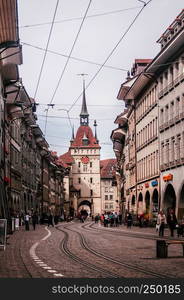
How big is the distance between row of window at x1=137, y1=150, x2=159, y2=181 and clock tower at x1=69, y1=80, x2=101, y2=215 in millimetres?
118116

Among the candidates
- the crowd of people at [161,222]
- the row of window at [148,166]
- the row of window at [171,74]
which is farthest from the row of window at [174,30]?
the crowd of people at [161,222]

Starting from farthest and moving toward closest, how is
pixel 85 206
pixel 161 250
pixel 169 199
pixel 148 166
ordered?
pixel 85 206 < pixel 148 166 < pixel 169 199 < pixel 161 250

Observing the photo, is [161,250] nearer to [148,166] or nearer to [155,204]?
[155,204]

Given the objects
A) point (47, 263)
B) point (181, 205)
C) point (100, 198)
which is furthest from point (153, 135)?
point (100, 198)

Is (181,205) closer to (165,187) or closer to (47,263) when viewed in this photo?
(165,187)

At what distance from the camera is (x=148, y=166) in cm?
6206

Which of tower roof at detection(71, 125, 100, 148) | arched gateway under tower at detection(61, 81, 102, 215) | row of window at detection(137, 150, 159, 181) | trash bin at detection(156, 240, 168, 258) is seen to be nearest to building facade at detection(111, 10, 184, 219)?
row of window at detection(137, 150, 159, 181)

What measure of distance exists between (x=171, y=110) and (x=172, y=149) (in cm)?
291

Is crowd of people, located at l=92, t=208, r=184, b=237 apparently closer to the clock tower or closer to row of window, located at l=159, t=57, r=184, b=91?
row of window, located at l=159, t=57, r=184, b=91

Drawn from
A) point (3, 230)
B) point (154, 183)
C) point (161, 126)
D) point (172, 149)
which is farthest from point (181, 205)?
point (3, 230)

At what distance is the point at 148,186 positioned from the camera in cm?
6112

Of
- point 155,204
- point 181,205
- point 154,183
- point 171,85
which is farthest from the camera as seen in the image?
point 155,204

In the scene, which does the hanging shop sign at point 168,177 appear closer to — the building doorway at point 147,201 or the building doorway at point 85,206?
the building doorway at point 147,201

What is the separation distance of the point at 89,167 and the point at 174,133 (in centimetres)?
14107
